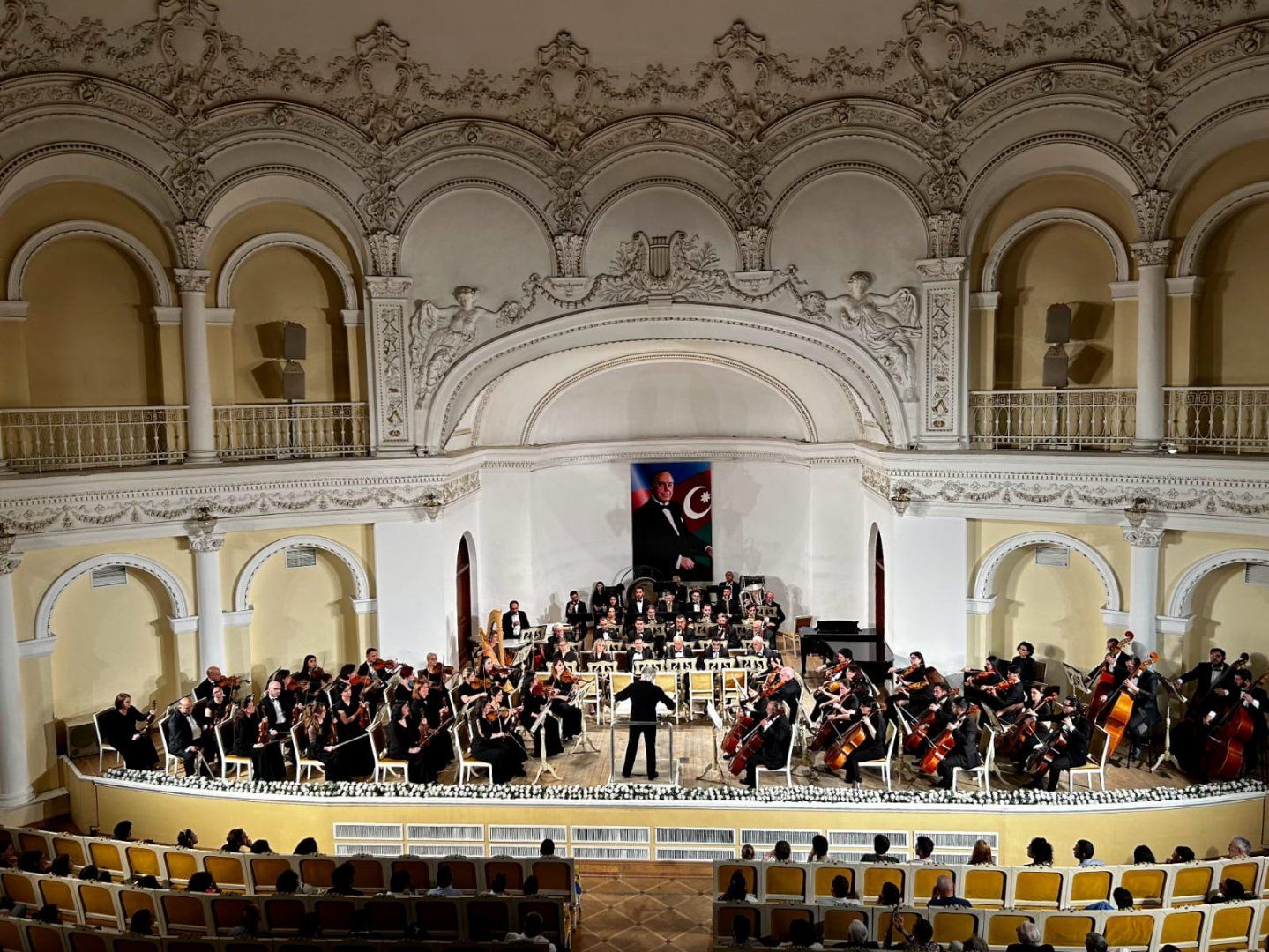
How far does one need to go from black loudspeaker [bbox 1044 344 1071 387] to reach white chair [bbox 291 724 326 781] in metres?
12.2

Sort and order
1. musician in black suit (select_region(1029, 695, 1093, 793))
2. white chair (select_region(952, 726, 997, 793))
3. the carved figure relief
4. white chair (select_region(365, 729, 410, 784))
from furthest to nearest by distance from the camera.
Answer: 1. the carved figure relief
2. white chair (select_region(365, 729, 410, 784))
3. white chair (select_region(952, 726, 997, 793))
4. musician in black suit (select_region(1029, 695, 1093, 793))

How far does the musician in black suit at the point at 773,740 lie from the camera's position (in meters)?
13.7

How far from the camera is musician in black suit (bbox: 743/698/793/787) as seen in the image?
Answer: 44.9 ft

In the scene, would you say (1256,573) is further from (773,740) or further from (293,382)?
(293,382)

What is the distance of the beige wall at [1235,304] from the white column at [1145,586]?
253 cm

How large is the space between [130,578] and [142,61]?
7682 millimetres

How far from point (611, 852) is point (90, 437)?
32.7 ft

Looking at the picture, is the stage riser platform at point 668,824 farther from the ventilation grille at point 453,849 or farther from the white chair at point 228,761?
the white chair at point 228,761

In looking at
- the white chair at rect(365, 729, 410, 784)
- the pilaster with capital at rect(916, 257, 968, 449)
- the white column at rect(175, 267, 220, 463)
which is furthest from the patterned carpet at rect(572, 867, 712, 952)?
the white column at rect(175, 267, 220, 463)

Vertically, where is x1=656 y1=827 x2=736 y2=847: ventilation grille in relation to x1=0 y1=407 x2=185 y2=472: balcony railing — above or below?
below

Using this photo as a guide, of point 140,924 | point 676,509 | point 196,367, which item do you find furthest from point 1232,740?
point 196,367

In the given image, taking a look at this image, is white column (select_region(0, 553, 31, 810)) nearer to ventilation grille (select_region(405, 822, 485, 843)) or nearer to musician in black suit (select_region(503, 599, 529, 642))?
ventilation grille (select_region(405, 822, 485, 843))

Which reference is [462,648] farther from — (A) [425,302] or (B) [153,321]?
(B) [153,321]

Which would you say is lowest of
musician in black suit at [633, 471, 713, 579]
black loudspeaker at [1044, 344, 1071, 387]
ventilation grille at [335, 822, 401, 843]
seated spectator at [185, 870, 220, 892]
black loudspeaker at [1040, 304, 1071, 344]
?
ventilation grille at [335, 822, 401, 843]
